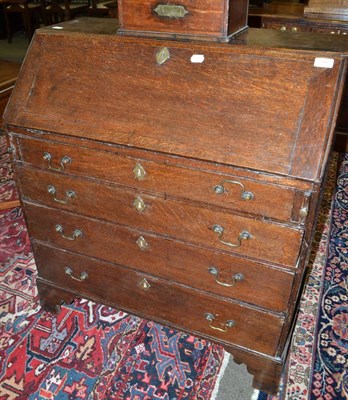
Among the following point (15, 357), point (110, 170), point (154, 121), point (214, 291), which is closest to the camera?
point (154, 121)

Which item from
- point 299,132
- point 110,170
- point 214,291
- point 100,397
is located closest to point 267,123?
point 299,132

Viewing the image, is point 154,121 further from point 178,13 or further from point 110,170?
point 178,13

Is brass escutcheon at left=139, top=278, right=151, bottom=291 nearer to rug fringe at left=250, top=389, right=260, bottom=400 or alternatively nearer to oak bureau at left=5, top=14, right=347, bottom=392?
oak bureau at left=5, top=14, right=347, bottom=392

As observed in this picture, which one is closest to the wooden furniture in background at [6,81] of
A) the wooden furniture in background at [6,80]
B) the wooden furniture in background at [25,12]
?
the wooden furniture in background at [6,80]

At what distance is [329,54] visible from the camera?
1.22 m

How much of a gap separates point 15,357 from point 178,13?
1612 mm

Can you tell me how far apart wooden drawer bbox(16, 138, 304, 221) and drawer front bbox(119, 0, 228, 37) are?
0.48 metres

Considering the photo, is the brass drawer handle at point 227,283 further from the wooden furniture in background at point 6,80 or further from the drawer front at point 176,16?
the wooden furniture in background at point 6,80

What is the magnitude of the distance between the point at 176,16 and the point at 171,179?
22.2 inches

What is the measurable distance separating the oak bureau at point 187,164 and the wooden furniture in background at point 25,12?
18.6 ft

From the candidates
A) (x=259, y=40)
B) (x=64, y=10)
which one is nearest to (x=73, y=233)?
(x=259, y=40)

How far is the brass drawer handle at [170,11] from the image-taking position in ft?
4.47

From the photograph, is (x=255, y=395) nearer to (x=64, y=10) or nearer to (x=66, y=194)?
(x=66, y=194)

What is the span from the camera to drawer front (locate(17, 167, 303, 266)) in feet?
4.30
